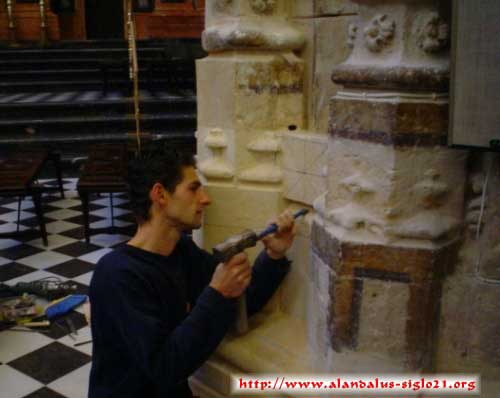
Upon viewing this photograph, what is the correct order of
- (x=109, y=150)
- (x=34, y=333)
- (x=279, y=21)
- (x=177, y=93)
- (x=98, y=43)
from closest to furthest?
(x=279, y=21), (x=34, y=333), (x=109, y=150), (x=177, y=93), (x=98, y=43)

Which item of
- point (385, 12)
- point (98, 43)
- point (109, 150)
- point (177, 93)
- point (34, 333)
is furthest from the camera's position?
point (98, 43)

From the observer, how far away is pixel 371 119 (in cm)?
128

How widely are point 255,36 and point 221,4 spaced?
7.1 inches

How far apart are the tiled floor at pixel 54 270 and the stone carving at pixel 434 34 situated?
202 cm

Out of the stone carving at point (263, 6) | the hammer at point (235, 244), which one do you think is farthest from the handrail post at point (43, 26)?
the hammer at point (235, 244)

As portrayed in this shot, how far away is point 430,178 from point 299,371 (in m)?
0.69

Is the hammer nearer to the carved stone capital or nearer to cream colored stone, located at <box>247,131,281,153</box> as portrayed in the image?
cream colored stone, located at <box>247,131,281,153</box>

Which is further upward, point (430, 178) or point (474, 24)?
point (474, 24)

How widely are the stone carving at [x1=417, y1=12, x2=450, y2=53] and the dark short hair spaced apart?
2.36 ft

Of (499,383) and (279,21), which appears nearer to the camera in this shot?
(499,383)

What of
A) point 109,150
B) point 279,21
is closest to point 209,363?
point 279,21

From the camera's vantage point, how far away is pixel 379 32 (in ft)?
4.13

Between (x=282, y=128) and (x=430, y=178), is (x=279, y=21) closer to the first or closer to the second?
(x=282, y=128)

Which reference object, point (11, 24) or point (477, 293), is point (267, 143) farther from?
point (11, 24)
